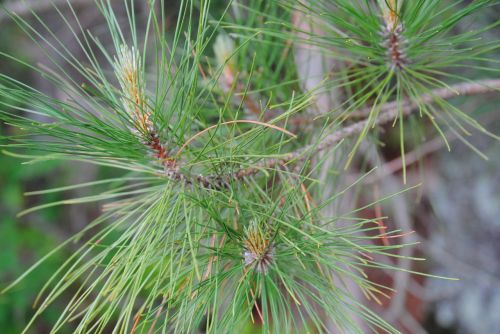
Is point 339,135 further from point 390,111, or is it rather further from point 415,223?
point 415,223

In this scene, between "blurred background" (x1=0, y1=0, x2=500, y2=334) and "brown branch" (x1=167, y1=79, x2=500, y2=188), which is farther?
"blurred background" (x1=0, y1=0, x2=500, y2=334)

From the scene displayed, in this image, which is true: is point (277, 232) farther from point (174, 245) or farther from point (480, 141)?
point (480, 141)

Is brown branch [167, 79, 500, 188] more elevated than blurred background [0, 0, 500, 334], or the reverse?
brown branch [167, 79, 500, 188]

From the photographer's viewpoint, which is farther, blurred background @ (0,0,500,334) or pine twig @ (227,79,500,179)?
blurred background @ (0,0,500,334)

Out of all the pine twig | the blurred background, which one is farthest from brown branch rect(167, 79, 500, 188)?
the blurred background

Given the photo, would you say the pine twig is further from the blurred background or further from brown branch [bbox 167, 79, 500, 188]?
the blurred background

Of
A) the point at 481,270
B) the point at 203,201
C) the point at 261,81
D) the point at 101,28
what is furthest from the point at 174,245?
the point at 481,270
